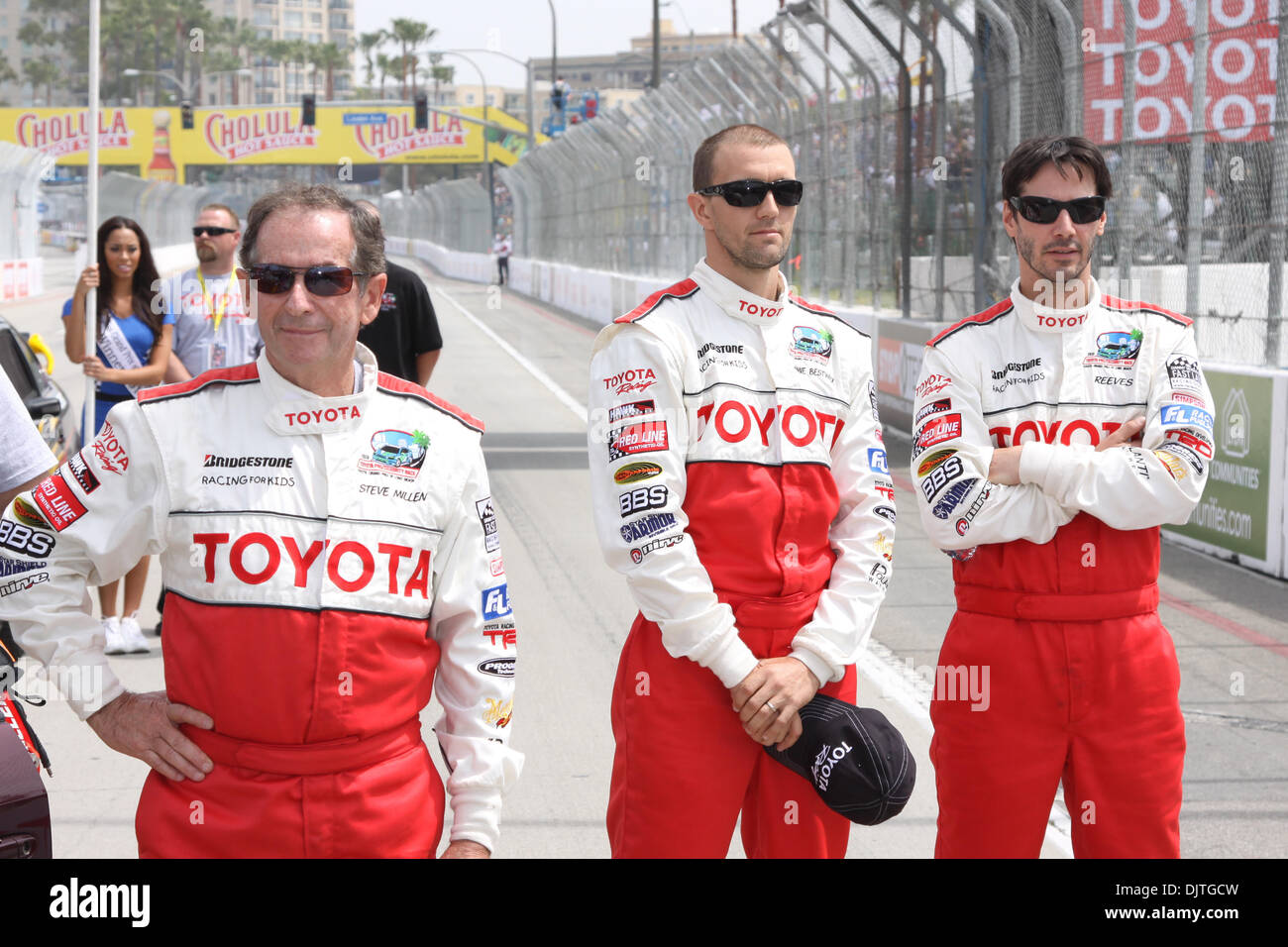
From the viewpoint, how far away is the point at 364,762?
2541 mm

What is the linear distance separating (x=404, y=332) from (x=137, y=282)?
129 cm

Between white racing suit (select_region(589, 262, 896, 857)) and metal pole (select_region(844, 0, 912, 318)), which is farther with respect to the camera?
metal pole (select_region(844, 0, 912, 318))

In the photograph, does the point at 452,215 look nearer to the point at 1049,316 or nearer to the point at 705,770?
the point at 1049,316

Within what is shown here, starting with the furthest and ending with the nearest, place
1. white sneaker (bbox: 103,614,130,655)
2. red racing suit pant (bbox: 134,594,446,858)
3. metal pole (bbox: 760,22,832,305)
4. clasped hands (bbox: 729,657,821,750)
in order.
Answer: metal pole (bbox: 760,22,832,305) < white sneaker (bbox: 103,614,130,655) < clasped hands (bbox: 729,657,821,750) < red racing suit pant (bbox: 134,594,446,858)

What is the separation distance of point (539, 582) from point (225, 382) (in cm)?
607

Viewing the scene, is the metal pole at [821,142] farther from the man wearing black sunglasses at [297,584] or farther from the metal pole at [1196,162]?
the man wearing black sunglasses at [297,584]

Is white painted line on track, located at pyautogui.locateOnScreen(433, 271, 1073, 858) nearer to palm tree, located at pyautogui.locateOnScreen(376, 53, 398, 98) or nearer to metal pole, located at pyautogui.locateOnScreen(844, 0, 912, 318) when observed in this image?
metal pole, located at pyautogui.locateOnScreen(844, 0, 912, 318)

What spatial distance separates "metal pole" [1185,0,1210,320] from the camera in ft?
32.4

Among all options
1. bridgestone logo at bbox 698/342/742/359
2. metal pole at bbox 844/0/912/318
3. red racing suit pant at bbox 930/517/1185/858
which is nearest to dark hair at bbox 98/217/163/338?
bridgestone logo at bbox 698/342/742/359

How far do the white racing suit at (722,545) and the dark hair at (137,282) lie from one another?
15.5ft

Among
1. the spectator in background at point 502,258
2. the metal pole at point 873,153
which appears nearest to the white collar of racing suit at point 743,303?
the metal pole at point 873,153

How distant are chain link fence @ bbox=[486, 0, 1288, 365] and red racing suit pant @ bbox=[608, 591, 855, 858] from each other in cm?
721

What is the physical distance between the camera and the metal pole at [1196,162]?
389 inches

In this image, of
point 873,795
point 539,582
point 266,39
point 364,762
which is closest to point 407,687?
point 364,762
